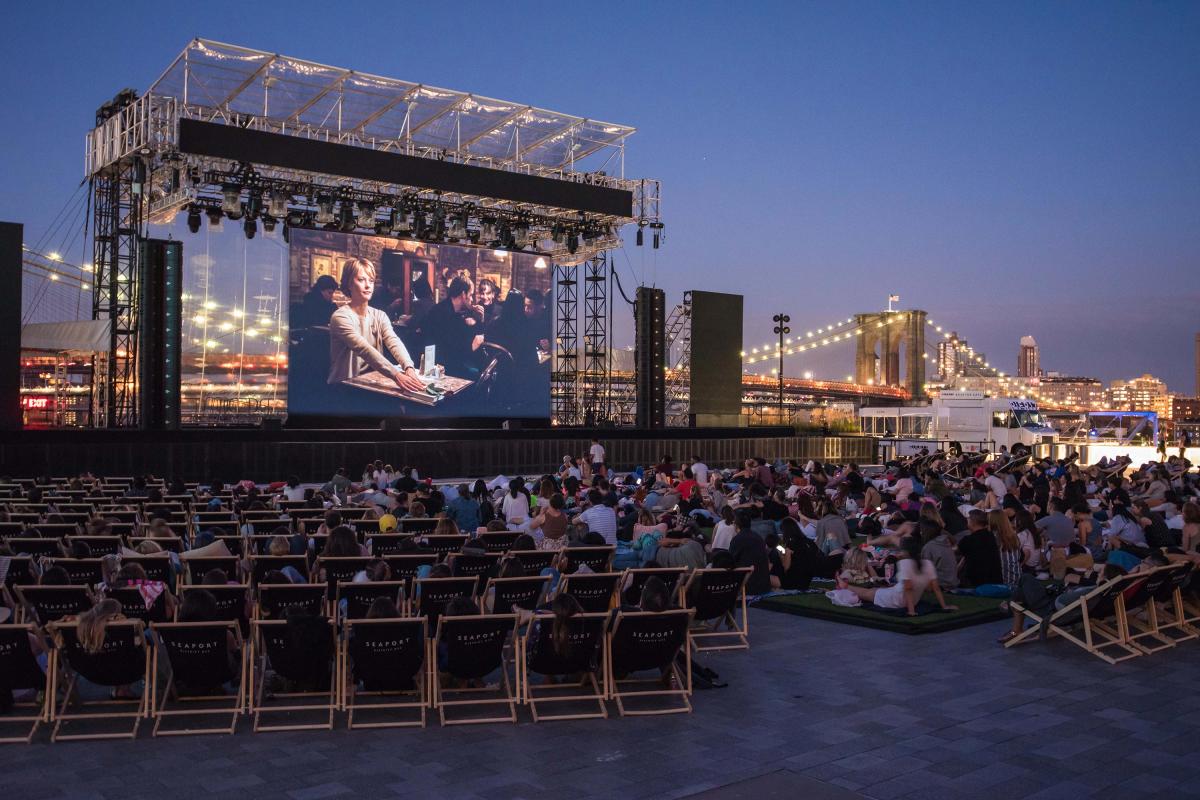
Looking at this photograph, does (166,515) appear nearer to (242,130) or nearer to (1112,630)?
(1112,630)

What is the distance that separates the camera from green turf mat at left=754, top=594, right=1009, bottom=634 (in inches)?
345

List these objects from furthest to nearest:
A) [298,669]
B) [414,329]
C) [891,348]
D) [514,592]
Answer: [891,348], [414,329], [514,592], [298,669]

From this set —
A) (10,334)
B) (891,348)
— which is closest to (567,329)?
(10,334)

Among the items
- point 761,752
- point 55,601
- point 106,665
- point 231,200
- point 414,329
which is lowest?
point 761,752

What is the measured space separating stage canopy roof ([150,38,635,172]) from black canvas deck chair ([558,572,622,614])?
61.7 feet

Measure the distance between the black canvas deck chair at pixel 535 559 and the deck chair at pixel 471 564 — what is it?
34 cm

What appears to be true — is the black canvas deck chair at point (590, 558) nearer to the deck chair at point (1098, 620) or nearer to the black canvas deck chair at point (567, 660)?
the black canvas deck chair at point (567, 660)

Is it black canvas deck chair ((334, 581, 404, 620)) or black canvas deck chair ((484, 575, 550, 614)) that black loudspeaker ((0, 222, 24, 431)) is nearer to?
black canvas deck chair ((334, 581, 404, 620))

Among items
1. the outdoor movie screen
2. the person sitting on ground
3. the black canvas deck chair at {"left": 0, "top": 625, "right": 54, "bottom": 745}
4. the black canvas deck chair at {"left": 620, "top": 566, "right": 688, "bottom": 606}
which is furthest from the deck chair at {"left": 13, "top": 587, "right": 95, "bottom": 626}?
the outdoor movie screen

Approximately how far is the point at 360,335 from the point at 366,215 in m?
3.31

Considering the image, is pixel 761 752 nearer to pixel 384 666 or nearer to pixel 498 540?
pixel 384 666

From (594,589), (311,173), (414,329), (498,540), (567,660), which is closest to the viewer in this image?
(567,660)

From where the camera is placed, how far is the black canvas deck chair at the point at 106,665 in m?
5.61

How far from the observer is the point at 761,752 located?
5457 millimetres
